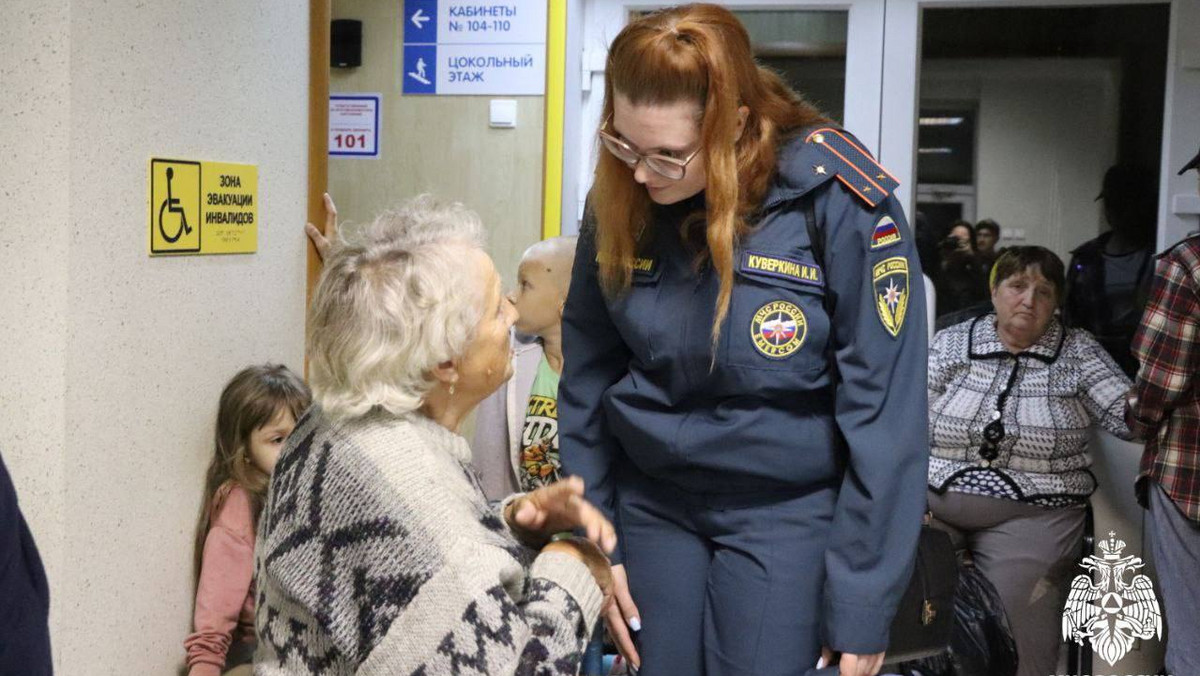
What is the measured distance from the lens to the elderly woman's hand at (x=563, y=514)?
153cm

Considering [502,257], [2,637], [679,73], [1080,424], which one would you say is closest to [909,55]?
[1080,424]

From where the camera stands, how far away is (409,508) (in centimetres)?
135

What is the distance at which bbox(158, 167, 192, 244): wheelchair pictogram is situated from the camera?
85.0 inches

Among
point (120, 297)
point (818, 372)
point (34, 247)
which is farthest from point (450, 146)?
point (818, 372)

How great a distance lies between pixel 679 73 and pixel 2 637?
3.49 ft

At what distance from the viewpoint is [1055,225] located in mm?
3629

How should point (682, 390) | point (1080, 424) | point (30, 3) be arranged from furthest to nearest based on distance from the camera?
point (1080, 424) < point (30, 3) < point (682, 390)

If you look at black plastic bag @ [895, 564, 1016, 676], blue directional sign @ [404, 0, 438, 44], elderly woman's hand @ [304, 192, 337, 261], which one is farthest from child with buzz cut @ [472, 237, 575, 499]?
blue directional sign @ [404, 0, 438, 44]

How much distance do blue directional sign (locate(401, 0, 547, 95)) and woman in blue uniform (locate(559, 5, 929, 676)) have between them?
2.32 meters

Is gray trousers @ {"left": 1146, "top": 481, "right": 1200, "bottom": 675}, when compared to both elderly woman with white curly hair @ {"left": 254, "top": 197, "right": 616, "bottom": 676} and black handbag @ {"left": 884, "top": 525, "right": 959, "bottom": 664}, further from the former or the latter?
elderly woman with white curly hair @ {"left": 254, "top": 197, "right": 616, "bottom": 676}

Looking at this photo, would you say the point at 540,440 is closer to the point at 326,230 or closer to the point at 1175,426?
the point at 326,230

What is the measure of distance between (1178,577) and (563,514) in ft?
6.73

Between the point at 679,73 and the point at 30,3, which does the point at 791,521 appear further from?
the point at 30,3

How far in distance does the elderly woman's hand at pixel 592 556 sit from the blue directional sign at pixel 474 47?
8.71 ft
